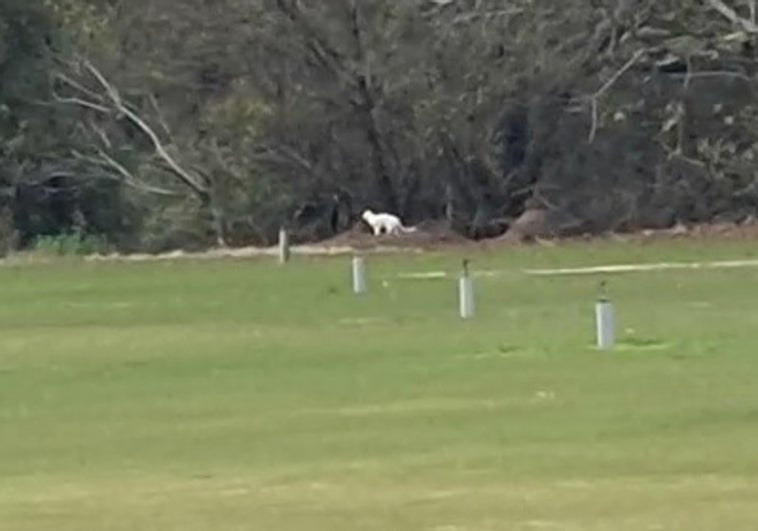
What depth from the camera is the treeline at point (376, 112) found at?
5522 centimetres

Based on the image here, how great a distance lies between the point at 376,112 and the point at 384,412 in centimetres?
3743

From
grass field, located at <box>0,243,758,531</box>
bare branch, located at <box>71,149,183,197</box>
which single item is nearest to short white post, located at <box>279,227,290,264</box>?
grass field, located at <box>0,243,758,531</box>

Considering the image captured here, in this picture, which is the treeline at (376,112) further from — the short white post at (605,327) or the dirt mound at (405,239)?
the short white post at (605,327)

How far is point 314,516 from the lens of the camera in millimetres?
13953

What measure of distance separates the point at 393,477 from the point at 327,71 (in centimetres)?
4256

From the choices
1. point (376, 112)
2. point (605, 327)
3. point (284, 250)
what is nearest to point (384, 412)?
point (605, 327)

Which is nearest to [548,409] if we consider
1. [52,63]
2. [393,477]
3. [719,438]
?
[719,438]

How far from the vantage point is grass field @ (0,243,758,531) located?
14.4 m

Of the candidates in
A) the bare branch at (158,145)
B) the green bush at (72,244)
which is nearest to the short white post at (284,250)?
the green bush at (72,244)

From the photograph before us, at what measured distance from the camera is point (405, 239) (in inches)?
2132

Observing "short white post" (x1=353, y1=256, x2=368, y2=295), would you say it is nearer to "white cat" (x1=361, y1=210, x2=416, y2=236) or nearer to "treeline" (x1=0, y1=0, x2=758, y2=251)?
"white cat" (x1=361, y1=210, x2=416, y2=236)

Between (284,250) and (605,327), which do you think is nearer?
(605,327)

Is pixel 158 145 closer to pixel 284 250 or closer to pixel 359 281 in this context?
pixel 284 250

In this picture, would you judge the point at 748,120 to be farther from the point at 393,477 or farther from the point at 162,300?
the point at 393,477
